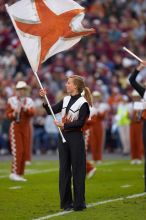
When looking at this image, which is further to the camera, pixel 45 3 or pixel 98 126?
pixel 98 126

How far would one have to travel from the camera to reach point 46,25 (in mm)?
13297

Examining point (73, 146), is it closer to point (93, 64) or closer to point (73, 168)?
point (73, 168)

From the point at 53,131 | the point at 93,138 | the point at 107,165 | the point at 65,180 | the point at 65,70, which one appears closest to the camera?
the point at 65,180

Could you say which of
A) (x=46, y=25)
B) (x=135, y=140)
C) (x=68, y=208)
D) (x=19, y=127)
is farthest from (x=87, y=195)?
(x=135, y=140)

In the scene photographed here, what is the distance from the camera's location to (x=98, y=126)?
24.1m

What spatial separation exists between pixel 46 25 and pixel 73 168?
2530mm

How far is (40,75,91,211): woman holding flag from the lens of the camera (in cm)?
1204

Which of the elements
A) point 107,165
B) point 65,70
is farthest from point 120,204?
point 65,70

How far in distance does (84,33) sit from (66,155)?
213 centimetres

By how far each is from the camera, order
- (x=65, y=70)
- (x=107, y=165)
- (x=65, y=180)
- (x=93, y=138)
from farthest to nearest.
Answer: (x=65, y=70) → (x=93, y=138) → (x=107, y=165) → (x=65, y=180)

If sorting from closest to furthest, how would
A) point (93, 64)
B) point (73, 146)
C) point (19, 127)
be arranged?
point (73, 146)
point (19, 127)
point (93, 64)

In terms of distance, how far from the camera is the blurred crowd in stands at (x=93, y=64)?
90.6ft

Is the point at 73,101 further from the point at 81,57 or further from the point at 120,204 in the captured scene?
the point at 81,57

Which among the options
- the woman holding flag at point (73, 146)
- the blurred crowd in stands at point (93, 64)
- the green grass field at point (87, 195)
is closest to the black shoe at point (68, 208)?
the woman holding flag at point (73, 146)
